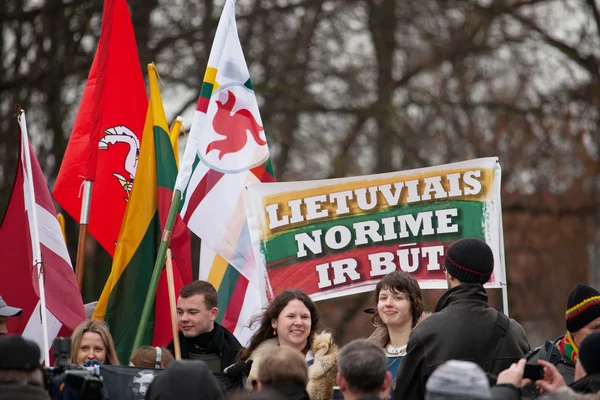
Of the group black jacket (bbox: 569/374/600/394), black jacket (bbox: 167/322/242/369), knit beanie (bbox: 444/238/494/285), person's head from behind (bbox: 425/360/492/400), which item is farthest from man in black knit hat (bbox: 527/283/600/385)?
black jacket (bbox: 167/322/242/369)

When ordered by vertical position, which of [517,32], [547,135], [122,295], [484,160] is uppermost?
[517,32]

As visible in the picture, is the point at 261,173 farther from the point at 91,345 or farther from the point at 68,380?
the point at 68,380

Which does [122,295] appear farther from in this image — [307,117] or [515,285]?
[515,285]

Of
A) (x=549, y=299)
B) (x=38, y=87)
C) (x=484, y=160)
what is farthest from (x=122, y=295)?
(x=549, y=299)

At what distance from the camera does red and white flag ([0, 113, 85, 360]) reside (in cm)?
782

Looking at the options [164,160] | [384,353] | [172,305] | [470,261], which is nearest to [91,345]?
[172,305]

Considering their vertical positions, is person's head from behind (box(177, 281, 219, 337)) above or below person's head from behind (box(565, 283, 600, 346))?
above

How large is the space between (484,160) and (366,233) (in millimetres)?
925

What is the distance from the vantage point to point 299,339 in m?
6.84

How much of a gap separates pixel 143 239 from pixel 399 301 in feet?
7.78

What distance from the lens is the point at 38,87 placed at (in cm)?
1550

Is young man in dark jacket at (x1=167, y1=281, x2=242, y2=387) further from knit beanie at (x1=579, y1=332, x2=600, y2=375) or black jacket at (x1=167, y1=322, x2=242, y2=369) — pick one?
knit beanie at (x1=579, y1=332, x2=600, y2=375)

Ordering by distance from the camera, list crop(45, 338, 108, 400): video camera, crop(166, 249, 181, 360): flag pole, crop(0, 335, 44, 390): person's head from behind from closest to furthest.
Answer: crop(0, 335, 44, 390): person's head from behind
crop(45, 338, 108, 400): video camera
crop(166, 249, 181, 360): flag pole

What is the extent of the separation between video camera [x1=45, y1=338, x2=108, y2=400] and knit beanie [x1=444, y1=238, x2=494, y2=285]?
1.93 meters
